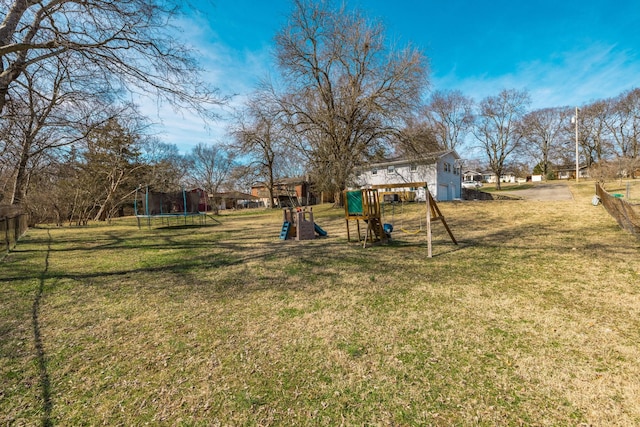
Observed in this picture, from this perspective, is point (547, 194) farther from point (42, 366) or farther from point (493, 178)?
point (493, 178)

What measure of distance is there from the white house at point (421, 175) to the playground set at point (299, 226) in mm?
12699

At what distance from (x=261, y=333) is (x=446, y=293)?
9.22 feet

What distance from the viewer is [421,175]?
2397cm

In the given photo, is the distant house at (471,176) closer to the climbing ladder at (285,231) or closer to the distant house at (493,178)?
the distant house at (493,178)

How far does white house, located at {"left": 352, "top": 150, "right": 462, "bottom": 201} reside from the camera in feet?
77.5

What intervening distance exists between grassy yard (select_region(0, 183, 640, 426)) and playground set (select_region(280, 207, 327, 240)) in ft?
11.6

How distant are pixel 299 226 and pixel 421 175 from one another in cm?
1744

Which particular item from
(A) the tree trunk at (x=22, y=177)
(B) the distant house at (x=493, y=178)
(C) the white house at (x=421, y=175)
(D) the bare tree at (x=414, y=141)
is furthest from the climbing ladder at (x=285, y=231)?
(B) the distant house at (x=493, y=178)

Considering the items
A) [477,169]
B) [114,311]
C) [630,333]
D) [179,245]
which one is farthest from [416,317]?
[477,169]

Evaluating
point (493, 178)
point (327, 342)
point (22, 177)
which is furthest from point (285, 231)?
point (493, 178)

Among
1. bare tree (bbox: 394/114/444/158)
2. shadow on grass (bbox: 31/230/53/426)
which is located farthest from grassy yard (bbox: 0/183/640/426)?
bare tree (bbox: 394/114/444/158)

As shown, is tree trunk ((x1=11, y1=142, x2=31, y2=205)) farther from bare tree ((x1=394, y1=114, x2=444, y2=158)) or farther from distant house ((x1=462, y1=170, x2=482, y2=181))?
distant house ((x1=462, y1=170, x2=482, y2=181))

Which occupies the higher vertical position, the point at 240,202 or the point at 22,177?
the point at 22,177

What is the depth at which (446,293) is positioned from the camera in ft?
14.1
